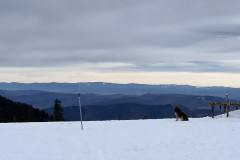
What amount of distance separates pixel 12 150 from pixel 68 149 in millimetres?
2519

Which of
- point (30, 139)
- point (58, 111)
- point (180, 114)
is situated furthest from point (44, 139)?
point (58, 111)

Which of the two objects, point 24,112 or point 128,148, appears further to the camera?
point 24,112

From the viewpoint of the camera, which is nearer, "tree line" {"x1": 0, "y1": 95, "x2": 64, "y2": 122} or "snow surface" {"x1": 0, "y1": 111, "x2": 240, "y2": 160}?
"snow surface" {"x1": 0, "y1": 111, "x2": 240, "y2": 160}

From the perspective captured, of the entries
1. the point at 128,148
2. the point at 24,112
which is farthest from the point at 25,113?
the point at 128,148

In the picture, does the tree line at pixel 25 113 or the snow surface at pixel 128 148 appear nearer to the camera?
the snow surface at pixel 128 148

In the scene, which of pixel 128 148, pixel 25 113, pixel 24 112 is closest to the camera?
pixel 128 148

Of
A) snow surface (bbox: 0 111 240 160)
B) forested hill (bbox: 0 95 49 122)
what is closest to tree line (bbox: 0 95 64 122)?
forested hill (bbox: 0 95 49 122)

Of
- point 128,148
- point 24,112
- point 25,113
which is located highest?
point 24,112

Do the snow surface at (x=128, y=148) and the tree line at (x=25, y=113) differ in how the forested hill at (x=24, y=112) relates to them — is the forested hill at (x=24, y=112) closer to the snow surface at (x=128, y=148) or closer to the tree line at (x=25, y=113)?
the tree line at (x=25, y=113)

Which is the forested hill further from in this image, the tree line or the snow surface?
the snow surface

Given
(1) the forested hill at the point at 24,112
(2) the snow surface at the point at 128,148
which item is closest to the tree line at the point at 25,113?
(1) the forested hill at the point at 24,112

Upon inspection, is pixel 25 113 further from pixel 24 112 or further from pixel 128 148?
pixel 128 148

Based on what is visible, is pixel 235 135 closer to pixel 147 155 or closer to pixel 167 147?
pixel 167 147

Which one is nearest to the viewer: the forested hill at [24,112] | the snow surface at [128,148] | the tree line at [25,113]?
the snow surface at [128,148]
